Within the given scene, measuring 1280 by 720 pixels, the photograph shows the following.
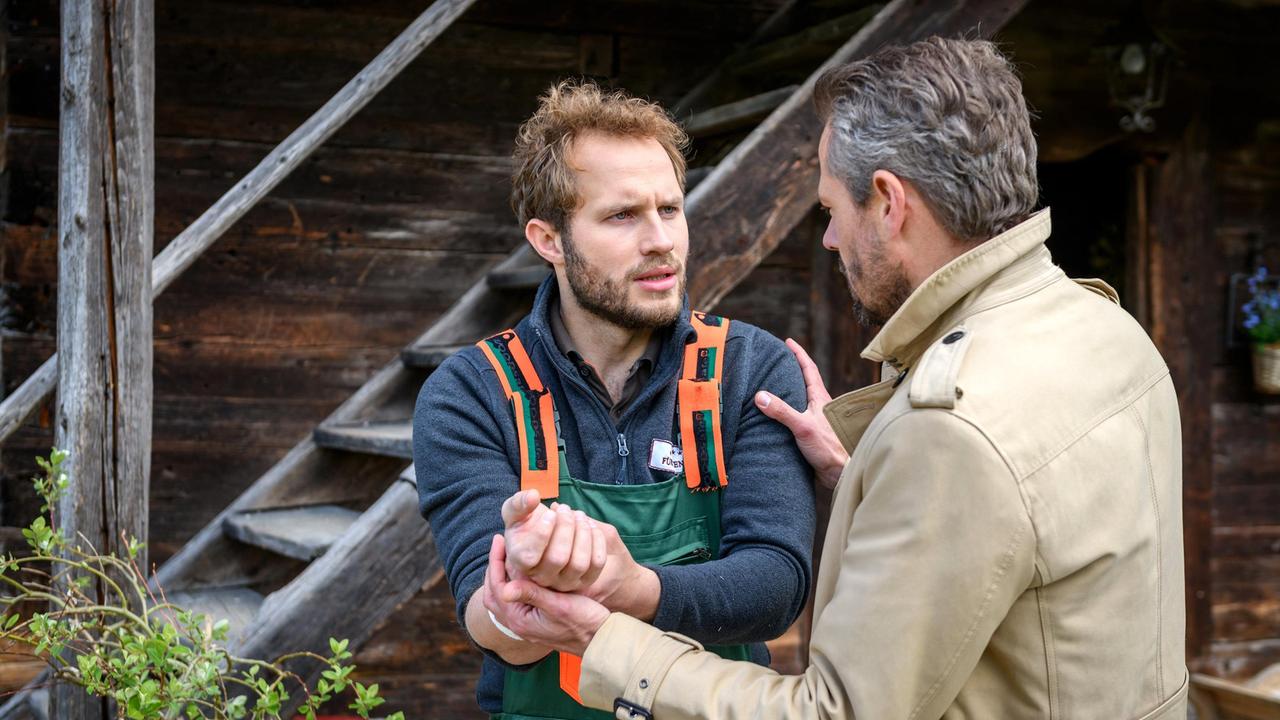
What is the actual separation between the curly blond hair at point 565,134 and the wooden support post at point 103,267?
1198mm

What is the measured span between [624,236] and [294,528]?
1846 mm

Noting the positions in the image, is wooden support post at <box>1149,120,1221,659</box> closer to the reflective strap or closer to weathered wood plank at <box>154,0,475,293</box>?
A: weathered wood plank at <box>154,0,475,293</box>

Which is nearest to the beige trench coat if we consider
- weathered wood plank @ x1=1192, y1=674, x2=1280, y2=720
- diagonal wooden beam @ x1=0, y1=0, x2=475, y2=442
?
diagonal wooden beam @ x1=0, y1=0, x2=475, y2=442

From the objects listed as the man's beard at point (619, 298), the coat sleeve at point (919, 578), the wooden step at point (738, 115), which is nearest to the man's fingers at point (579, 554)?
the coat sleeve at point (919, 578)

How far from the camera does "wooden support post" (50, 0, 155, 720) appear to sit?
9.45 feet

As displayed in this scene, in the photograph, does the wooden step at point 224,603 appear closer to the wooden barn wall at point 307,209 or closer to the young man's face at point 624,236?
the wooden barn wall at point 307,209

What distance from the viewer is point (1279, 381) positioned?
5.11m

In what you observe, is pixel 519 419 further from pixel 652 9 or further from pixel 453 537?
pixel 652 9

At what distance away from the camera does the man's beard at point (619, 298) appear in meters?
2.14

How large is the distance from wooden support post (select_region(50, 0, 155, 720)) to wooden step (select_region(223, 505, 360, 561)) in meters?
0.47

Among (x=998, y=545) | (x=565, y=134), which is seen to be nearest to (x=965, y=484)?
(x=998, y=545)

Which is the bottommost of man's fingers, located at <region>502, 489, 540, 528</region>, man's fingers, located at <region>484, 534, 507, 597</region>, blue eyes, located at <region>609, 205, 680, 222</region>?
man's fingers, located at <region>484, 534, 507, 597</region>

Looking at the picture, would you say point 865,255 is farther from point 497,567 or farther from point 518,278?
point 518,278

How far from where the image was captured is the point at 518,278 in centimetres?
367
